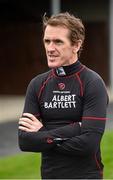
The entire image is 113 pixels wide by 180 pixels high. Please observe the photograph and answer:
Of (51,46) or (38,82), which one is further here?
(38,82)

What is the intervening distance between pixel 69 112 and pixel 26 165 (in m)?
5.05

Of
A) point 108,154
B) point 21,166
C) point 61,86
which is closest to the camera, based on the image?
point 61,86

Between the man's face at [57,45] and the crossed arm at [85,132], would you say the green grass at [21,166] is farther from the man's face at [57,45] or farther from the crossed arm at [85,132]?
the man's face at [57,45]

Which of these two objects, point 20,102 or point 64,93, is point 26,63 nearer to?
point 20,102

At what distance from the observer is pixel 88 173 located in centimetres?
402

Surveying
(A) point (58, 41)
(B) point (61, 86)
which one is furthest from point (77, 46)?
(B) point (61, 86)

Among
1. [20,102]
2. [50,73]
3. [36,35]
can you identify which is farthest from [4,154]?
[36,35]

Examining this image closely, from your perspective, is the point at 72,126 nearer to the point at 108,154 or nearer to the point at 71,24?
the point at 71,24

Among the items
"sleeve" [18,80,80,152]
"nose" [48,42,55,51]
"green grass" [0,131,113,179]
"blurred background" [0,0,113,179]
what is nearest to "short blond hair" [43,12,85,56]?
"nose" [48,42,55,51]

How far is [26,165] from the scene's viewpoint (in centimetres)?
895

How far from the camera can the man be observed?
4.00 m

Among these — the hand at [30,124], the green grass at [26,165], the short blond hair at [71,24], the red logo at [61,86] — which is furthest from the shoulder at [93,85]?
the green grass at [26,165]

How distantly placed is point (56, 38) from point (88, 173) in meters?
0.94

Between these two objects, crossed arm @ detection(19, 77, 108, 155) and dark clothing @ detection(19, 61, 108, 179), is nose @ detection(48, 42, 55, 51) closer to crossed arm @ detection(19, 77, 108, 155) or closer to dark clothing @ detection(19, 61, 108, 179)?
dark clothing @ detection(19, 61, 108, 179)
